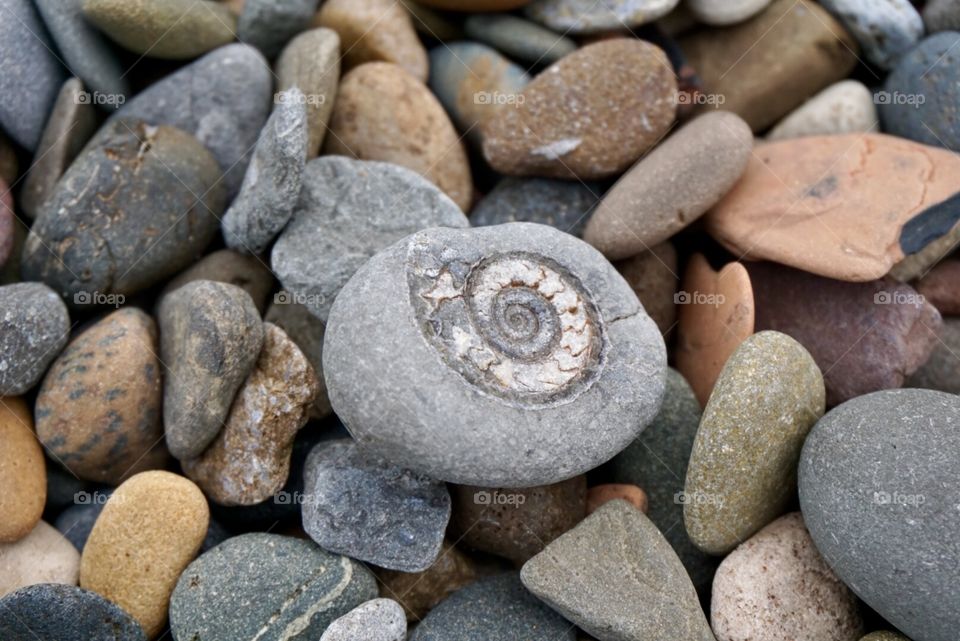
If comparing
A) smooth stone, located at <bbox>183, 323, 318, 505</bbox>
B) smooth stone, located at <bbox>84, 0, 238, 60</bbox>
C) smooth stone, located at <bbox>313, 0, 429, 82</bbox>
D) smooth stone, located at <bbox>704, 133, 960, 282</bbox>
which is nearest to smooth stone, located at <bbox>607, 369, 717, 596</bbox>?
smooth stone, located at <bbox>704, 133, 960, 282</bbox>

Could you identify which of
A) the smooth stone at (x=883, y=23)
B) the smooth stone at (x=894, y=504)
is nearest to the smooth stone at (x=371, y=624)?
the smooth stone at (x=894, y=504)

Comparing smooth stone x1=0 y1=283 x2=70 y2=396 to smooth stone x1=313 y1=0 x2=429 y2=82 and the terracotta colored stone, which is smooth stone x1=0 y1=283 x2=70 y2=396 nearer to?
smooth stone x1=313 y1=0 x2=429 y2=82

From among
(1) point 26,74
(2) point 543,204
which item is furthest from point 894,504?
(1) point 26,74

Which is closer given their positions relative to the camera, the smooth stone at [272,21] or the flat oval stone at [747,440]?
the flat oval stone at [747,440]

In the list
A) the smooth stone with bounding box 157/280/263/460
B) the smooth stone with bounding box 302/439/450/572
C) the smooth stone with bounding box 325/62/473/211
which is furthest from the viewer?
the smooth stone with bounding box 325/62/473/211

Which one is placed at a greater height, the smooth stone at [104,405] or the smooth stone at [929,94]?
the smooth stone at [104,405]

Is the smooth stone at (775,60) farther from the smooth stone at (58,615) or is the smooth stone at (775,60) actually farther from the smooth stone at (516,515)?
the smooth stone at (58,615)

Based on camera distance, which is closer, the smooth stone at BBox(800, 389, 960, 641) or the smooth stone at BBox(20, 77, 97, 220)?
the smooth stone at BBox(800, 389, 960, 641)

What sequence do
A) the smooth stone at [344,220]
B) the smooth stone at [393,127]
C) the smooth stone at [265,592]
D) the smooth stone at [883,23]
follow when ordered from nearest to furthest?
the smooth stone at [265,592] → the smooth stone at [344,220] → the smooth stone at [393,127] → the smooth stone at [883,23]
